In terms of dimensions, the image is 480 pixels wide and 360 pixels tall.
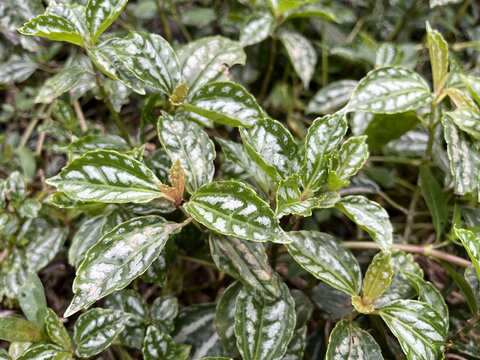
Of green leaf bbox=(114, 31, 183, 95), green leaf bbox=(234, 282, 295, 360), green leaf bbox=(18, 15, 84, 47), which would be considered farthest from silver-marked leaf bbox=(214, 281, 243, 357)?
green leaf bbox=(18, 15, 84, 47)

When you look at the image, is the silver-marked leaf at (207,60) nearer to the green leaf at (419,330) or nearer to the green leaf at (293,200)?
the green leaf at (293,200)

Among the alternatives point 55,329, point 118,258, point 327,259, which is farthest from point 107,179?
point 327,259

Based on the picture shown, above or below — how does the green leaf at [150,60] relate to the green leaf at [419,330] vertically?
above

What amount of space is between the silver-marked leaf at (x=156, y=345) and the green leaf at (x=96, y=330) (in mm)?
65

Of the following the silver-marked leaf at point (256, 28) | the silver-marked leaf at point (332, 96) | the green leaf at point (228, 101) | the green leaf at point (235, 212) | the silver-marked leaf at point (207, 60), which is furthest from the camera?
the silver-marked leaf at point (332, 96)

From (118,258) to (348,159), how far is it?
0.52 m

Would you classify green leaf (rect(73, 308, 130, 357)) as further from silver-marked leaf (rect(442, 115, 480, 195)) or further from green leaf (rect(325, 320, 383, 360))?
silver-marked leaf (rect(442, 115, 480, 195))

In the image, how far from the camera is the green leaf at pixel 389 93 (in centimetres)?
102

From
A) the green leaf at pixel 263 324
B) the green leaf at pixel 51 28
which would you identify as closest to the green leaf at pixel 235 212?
the green leaf at pixel 263 324

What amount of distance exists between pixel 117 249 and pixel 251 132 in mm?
362

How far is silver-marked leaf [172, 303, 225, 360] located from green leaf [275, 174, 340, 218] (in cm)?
47

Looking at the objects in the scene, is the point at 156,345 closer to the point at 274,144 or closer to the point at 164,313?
the point at 164,313

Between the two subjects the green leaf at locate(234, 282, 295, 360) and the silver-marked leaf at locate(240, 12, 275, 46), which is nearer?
the green leaf at locate(234, 282, 295, 360)

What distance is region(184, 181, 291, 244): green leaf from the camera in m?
0.76
